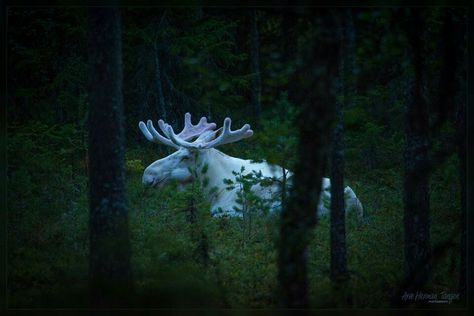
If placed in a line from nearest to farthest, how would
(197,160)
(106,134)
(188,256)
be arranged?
(106,134), (188,256), (197,160)

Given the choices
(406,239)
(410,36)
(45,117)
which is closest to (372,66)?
(410,36)

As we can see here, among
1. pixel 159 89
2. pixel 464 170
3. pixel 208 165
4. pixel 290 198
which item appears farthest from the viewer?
pixel 159 89

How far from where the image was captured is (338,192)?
18.0ft

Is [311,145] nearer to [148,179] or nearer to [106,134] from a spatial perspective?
[106,134]

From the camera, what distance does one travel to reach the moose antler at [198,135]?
8.55m

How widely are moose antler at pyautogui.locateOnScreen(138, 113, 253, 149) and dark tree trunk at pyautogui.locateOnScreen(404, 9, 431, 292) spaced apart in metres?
3.28

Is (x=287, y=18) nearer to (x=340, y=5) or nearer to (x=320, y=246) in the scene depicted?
(x=340, y=5)

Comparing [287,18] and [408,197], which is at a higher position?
[287,18]

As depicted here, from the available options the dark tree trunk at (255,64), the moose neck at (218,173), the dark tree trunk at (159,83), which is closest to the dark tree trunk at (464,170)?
the moose neck at (218,173)

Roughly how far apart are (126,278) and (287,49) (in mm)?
2504

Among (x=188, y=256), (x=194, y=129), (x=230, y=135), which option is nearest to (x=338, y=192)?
(x=188, y=256)

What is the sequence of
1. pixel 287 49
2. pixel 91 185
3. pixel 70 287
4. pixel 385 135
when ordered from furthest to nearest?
pixel 385 135, pixel 287 49, pixel 70 287, pixel 91 185

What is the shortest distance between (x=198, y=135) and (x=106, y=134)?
14.3 ft

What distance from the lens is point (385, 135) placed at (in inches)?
495
